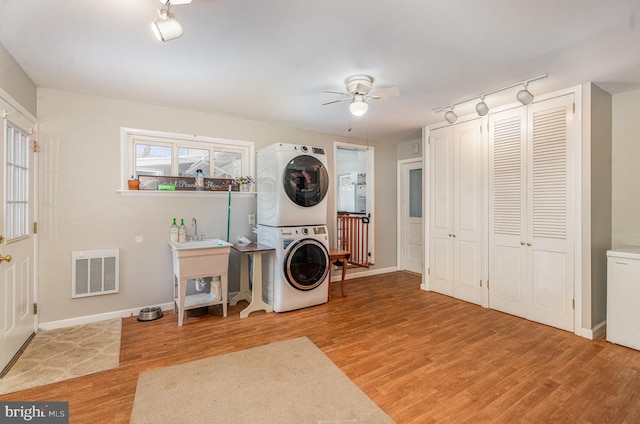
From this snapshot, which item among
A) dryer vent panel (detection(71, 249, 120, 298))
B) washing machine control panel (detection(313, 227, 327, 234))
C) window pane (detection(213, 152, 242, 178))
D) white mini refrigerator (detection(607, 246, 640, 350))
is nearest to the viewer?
white mini refrigerator (detection(607, 246, 640, 350))

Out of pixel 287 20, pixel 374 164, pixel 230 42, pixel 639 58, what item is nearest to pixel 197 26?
pixel 230 42

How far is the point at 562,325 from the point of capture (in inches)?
121

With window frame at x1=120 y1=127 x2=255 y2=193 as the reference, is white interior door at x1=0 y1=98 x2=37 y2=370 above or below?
below

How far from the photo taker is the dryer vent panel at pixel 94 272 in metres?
3.13

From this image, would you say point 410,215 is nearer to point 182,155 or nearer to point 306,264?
point 306,264

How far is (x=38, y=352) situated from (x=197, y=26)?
2.97 meters

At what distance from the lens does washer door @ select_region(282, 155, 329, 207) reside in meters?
3.51

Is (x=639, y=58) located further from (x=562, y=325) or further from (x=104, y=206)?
(x=104, y=206)

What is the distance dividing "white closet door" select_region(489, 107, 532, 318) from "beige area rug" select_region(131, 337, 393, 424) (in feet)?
7.93

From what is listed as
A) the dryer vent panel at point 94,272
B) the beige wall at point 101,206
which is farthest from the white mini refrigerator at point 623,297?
the dryer vent panel at point 94,272

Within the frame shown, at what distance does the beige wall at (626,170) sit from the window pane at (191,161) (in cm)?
469

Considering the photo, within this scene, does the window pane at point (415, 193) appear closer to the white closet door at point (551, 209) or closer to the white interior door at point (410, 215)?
the white interior door at point (410, 215)

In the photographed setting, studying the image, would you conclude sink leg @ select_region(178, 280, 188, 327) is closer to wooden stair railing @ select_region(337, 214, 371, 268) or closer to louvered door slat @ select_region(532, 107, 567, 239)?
wooden stair railing @ select_region(337, 214, 371, 268)

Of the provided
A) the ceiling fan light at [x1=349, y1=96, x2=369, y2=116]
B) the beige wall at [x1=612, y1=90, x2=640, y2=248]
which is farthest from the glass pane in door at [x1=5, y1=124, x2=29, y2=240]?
the beige wall at [x1=612, y1=90, x2=640, y2=248]
